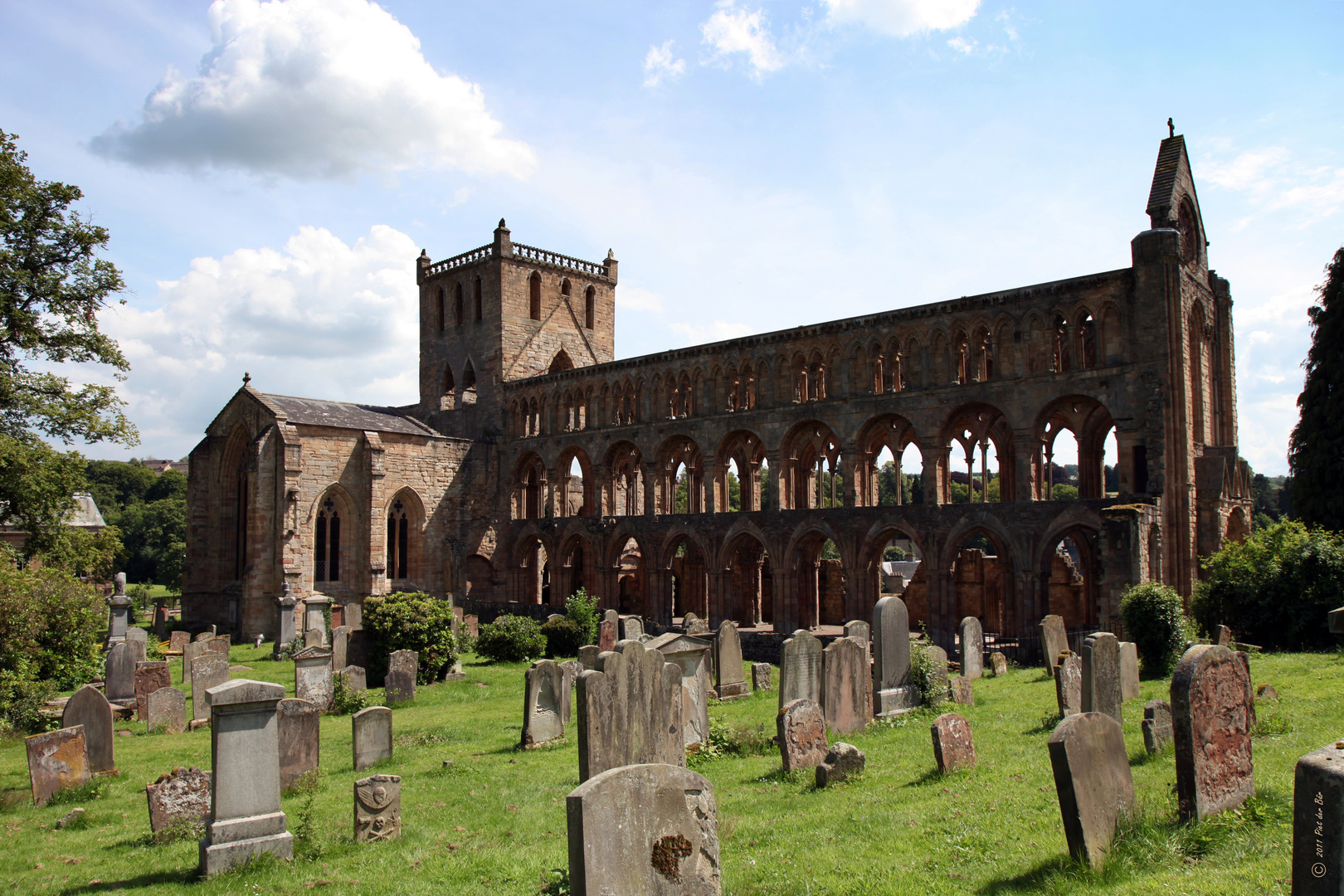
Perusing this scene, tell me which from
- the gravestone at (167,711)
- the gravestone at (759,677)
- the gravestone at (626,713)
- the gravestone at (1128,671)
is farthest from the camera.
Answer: the gravestone at (759,677)

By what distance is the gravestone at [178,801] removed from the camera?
926 cm

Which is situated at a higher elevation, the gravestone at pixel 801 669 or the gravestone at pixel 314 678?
the gravestone at pixel 801 669

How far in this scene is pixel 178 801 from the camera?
9375 mm

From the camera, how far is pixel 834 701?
12.8m

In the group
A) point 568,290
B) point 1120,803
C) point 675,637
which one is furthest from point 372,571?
point 1120,803

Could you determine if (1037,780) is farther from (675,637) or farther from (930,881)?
(675,637)

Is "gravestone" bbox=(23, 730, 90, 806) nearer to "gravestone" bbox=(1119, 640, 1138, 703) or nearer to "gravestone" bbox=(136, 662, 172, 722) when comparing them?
"gravestone" bbox=(136, 662, 172, 722)

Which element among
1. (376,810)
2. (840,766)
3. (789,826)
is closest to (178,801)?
(376,810)

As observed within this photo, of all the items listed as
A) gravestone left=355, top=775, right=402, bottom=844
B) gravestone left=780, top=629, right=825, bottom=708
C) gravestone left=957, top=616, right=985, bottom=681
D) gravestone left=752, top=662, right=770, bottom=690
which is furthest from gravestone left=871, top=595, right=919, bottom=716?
gravestone left=355, top=775, right=402, bottom=844

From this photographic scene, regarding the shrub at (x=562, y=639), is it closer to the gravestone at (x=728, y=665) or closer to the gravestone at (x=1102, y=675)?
the gravestone at (x=728, y=665)

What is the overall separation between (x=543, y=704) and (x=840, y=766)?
5.38 m

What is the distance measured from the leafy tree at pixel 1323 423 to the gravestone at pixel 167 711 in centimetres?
3042

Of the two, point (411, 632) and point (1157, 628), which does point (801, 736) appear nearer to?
point (1157, 628)

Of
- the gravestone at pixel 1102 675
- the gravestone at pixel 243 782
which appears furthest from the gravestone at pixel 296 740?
the gravestone at pixel 1102 675
